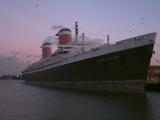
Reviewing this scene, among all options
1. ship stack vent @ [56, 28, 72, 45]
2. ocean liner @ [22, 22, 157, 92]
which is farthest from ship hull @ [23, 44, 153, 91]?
ship stack vent @ [56, 28, 72, 45]

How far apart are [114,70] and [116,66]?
0.52 m

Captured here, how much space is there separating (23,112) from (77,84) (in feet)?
66.1

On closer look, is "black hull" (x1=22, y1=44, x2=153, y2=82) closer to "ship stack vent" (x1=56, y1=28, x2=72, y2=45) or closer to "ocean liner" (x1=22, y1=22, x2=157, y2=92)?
"ocean liner" (x1=22, y1=22, x2=157, y2=92)

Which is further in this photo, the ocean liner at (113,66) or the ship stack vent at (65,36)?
the ship stack vent at (65,36)

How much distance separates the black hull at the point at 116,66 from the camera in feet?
106

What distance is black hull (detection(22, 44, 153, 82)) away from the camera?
106 ft

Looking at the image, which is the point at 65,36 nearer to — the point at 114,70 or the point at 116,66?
the point at 114,70

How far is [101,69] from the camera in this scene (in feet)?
117

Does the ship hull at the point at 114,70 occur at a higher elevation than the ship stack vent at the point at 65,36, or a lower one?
lower

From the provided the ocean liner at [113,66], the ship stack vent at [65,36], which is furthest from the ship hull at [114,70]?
the ship stack vent at [65,36]

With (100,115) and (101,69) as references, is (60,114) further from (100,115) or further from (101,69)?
(101,69)

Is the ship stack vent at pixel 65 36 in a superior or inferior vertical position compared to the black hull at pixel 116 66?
superior

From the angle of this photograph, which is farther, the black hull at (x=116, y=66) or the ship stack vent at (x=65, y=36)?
the ship stack vent at (x=65, y=36)

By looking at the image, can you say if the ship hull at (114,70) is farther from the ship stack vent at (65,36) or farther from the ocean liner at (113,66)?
the ship stack vent at (65,36)
